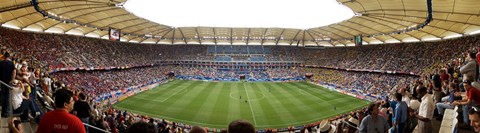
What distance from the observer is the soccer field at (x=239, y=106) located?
27.7m

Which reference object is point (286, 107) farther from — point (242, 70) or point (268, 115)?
point (242, 70)

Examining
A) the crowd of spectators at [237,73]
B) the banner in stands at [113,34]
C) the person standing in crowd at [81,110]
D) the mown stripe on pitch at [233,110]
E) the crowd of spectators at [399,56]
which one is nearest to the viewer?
the person standing in crowd at [81,110]

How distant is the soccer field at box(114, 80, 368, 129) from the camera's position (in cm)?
2769

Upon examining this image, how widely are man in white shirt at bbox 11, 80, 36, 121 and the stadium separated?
0.9 inches

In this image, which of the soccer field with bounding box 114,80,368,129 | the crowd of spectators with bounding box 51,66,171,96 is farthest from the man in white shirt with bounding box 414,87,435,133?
the crowd of spectators with bounding box 51,66,171,96

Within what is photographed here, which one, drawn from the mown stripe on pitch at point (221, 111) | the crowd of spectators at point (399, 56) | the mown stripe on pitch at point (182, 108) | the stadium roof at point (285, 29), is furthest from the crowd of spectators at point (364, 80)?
the mown stripe on pitch at point (182, 108)

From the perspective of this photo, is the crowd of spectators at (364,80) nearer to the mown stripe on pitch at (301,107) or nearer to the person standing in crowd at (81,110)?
the mown stripe on pitch at (301,107)

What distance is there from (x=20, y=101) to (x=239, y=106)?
92.9ft

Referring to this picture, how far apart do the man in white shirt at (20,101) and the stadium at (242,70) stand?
0.02 m

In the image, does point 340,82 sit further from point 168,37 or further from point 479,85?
point 479,85

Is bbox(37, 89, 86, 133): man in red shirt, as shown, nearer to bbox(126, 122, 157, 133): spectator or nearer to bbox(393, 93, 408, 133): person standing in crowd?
bbox(126, 122, 157, 133): spectator

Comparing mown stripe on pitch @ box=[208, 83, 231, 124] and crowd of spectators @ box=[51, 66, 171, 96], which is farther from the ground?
crowd of spectators @ box=[51, 66, 171, 96]

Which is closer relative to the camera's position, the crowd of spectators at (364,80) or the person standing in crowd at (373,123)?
the person standing in crowd at (373,123)

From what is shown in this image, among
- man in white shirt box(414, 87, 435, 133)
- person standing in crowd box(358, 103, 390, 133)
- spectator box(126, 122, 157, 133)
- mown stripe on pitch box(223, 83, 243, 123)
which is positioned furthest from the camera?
mown stripe on pitch box(223, 83, 243, 123)
